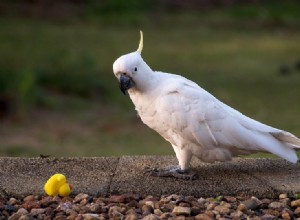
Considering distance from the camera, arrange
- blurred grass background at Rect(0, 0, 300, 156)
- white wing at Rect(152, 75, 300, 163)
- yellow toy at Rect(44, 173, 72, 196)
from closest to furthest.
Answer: yellow toy at Rect(44, 173, 72, 196), white wing at Rect(152, 75, 300, 163), blurred grass background at Rect(0, 0, 300, 156)

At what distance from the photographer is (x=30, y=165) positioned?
4.85 metres

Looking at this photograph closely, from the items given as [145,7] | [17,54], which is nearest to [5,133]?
[17,54]

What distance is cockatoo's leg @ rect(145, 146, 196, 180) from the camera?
4.56m

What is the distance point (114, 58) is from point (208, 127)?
8.65 m

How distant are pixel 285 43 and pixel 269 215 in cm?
1107

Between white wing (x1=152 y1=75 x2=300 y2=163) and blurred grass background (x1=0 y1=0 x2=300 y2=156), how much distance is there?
4197 millimetres

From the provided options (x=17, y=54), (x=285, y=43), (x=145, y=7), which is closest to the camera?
(x=17, y=54)

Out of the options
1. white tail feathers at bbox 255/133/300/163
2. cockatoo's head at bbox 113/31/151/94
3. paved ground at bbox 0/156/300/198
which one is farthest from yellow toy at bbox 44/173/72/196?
white tail feathers at bbox 255/133/300/163

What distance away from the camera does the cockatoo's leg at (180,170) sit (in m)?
4.56

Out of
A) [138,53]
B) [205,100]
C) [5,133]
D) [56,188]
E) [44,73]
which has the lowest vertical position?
[56,188]

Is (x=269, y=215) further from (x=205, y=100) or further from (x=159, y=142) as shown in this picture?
(x=159, y=142)

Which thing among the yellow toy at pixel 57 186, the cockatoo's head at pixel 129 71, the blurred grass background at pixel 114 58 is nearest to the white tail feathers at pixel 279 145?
the cockatoo's head at pixel 129 71

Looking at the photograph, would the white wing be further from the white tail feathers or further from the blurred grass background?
the blurred grass background

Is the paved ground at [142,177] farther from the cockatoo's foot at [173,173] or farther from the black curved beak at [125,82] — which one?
the black curved beak at [125,82]
